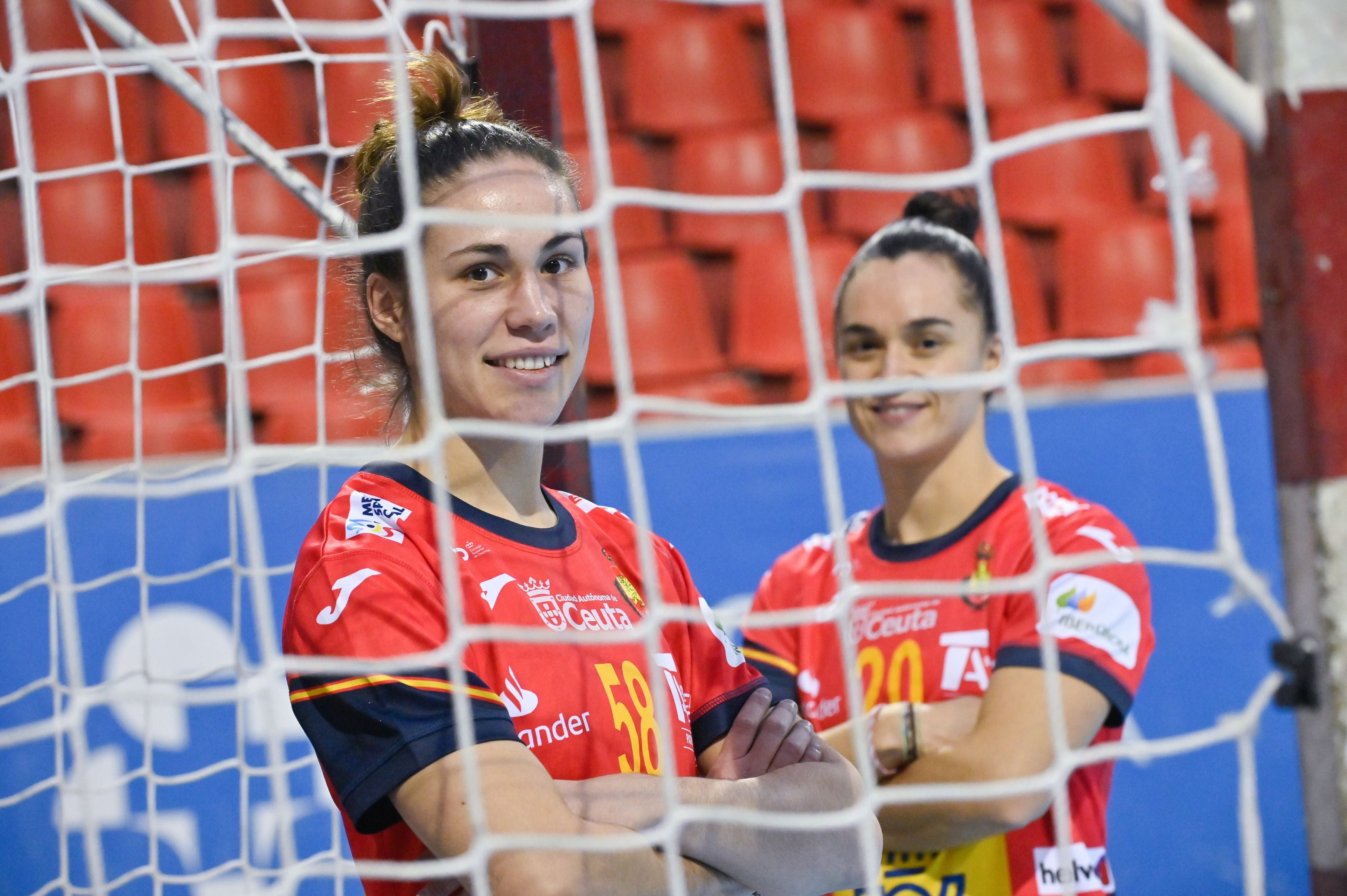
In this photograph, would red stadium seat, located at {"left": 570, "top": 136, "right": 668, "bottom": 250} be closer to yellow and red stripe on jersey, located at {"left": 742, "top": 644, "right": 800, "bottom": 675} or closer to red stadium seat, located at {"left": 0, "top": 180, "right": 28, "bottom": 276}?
red stadium seat, located at {"left": 0, "top": 180, "right": 28, "bottom": 276}

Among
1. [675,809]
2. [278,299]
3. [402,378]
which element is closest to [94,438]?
[278,299]

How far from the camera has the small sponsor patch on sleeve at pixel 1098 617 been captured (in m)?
1.06

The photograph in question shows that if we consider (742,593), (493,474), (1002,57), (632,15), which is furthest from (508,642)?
(1002,57)

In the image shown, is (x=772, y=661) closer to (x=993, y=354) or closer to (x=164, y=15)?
(x=993, y=354)

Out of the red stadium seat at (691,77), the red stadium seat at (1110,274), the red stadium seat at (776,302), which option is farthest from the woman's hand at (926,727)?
the red stadium seat at (691,77)

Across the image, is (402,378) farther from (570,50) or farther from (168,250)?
(570,50)

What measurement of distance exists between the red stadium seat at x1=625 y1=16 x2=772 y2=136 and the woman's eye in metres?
1.94

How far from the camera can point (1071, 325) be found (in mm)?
2414

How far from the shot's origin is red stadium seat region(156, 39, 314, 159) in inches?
101

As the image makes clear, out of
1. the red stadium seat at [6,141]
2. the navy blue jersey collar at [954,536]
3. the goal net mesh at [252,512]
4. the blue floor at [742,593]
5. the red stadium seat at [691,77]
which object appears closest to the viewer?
the goal net mesh at [252,512]

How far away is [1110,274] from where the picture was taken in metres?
2.44

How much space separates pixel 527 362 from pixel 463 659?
0.22 meters

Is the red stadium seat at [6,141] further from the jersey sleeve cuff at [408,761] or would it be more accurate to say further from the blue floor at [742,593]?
the jersey sleeve cuff at [408,761]

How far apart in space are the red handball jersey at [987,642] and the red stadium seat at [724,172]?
4.70 ft
